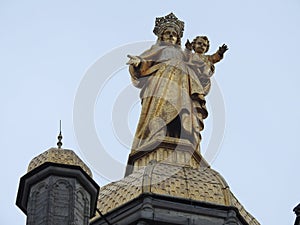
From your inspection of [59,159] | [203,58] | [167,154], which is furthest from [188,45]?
[59,159]

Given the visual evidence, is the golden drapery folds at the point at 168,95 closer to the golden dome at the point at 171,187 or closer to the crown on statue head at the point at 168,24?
the crown on statue head at the point at 168,24

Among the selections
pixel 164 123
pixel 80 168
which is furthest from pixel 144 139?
pixel 80 168

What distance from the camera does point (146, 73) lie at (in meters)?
53.3

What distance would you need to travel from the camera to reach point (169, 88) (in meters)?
52.2

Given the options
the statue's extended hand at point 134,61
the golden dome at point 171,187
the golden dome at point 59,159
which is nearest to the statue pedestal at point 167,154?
the golden dome at point 171,187

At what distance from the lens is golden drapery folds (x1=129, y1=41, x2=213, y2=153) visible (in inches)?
1999

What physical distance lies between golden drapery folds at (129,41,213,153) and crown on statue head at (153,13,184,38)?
0.80 metres

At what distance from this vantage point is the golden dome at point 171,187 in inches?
1823

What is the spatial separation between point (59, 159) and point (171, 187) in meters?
8.28

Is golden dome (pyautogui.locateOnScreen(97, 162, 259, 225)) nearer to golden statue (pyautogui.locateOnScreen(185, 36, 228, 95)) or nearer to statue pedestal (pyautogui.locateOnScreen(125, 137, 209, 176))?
statue pedestal (pyautogui.locateOnScreen(125, 137, 209, 176))

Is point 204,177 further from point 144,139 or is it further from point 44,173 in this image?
point 44,173

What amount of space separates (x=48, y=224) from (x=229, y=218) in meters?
10.8

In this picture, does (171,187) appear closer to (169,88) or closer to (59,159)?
(169,88)

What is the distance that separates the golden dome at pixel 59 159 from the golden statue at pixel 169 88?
11.5 meters
